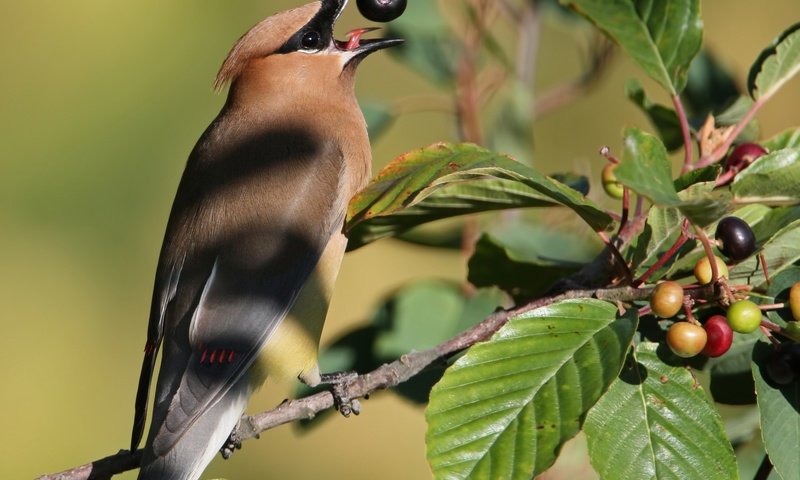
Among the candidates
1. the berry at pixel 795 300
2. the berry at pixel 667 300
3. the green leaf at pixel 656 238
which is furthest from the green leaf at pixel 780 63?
the berry at pixel 667 300

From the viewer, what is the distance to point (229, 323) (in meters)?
2.94

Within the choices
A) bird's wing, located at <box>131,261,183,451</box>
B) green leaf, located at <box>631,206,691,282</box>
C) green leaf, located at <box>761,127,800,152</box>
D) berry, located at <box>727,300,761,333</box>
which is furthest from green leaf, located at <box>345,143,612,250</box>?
bird's wing, located at <box>131,261,183,451</box>

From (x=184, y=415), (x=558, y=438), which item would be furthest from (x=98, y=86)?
(x=558, y=438)

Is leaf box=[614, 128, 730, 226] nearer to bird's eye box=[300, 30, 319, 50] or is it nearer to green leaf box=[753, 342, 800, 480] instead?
green leaf box=[753, 342, 800, 480]

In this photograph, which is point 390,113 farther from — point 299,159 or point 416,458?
point 416,458

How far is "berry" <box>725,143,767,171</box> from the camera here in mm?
2242

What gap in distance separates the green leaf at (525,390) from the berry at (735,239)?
20 cm

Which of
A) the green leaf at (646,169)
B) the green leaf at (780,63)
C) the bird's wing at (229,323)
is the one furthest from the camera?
the bird's wing at (229,323)

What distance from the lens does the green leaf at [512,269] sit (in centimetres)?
242

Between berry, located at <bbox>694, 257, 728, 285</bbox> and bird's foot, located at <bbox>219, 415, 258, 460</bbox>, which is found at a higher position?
berry, located at <bbox>694, 257, 728, 285</bbox>

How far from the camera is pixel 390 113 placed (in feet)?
11.6

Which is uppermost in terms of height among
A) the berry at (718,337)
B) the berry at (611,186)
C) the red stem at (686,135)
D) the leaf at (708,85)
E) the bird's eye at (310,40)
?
the bird's eye at (310,40)

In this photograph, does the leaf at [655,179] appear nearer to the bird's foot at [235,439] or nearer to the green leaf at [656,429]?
the green leaf at [656,429]

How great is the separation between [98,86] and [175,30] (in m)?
0.43
